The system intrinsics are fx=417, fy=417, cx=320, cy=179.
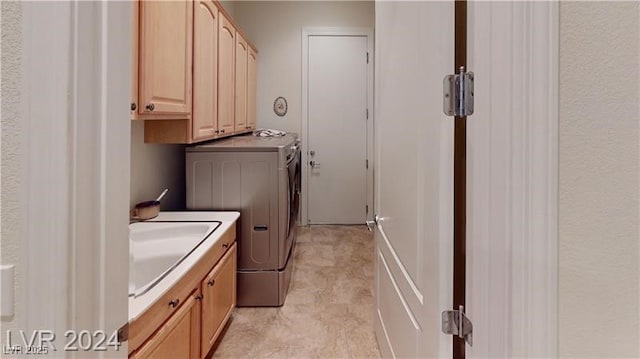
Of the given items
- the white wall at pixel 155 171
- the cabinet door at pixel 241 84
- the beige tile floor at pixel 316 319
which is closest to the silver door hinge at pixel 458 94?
the beige tile floor at pixel 316 319

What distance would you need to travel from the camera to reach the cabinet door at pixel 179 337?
4.39ft

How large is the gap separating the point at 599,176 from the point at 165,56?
178cm

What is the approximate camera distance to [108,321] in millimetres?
672

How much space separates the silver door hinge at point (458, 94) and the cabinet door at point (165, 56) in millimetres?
1255

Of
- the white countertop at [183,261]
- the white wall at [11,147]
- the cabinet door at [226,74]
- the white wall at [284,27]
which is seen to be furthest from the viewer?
the white wall at [284,27]

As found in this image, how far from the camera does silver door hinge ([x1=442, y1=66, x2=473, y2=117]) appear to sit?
910 millimetres

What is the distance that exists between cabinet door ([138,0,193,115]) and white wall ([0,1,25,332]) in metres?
1.15

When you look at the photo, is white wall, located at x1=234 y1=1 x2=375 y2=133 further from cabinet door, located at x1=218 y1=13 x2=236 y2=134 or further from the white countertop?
the white countertop

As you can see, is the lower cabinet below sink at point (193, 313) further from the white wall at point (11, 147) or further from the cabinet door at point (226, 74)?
the cabinet door at point (226, 74)

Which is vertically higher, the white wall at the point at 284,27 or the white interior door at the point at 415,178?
the white wall at the point at 284,27

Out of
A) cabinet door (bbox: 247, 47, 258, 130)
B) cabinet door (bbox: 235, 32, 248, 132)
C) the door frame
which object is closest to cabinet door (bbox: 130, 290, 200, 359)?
cabinet door (bbox: 235, 32, 248, 132)

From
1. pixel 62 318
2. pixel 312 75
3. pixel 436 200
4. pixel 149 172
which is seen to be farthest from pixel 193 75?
pixel 312 75

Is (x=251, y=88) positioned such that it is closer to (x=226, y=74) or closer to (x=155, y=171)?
(x=226, y=74)

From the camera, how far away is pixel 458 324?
98 centimetres
